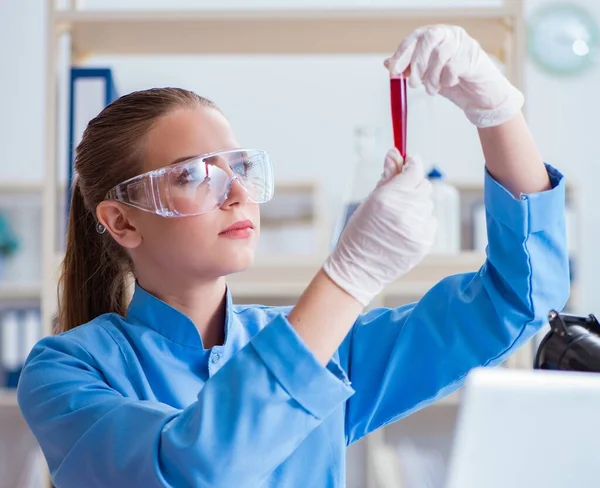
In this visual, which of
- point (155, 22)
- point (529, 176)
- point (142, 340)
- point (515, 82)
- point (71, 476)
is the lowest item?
point (71, 476)

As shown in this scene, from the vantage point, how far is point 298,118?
4.32 meters

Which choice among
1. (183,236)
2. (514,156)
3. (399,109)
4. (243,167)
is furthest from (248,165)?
(514,156)

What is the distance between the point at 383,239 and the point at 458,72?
0.23 metres

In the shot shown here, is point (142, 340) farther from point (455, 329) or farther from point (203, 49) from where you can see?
point (203, 49)

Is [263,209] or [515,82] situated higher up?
[515,82]

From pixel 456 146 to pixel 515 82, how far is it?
7.66 feet

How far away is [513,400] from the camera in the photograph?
1.81 ft

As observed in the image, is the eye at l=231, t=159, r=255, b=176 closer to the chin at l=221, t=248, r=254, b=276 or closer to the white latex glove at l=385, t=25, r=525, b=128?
the chin at l=221, t=248, r=254, b=276

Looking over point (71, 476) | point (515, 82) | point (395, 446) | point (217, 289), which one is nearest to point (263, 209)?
point (395, 446)

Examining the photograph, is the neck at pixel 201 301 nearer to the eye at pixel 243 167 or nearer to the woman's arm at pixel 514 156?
the eye at pixel 243 167

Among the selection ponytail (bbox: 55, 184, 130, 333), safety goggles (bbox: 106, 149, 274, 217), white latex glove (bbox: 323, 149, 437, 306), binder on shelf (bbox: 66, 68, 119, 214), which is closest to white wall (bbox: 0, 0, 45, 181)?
binder on shelf (bbox: 66, 68, 119, 214)

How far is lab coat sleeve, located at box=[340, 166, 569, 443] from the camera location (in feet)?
3.46

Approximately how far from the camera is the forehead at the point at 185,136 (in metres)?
1.15

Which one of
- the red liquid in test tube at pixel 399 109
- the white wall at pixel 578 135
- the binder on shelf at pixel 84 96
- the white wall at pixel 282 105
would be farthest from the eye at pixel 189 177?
the white wall at pixel 578 135
